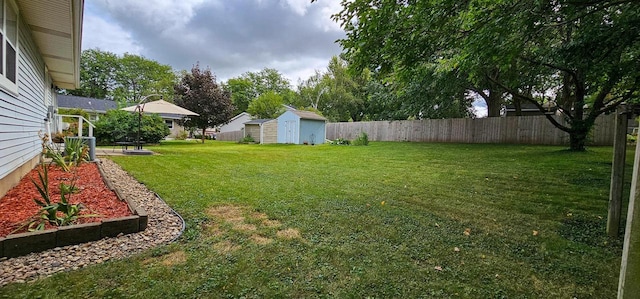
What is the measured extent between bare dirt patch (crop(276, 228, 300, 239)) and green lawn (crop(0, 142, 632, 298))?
2 cm

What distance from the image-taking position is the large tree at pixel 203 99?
19.3 m

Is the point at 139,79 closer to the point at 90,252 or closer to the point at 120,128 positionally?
the point at 120,128

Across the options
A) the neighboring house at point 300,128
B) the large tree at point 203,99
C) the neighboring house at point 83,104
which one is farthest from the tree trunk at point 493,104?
the neighboring house at point 83,104

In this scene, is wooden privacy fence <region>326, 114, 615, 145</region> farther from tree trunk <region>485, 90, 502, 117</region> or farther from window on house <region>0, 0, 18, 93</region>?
window on house <region>0, 0, 18, 93</region>

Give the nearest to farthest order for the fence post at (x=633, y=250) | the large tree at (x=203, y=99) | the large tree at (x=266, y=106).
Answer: the fence post at (x=633, y=250) → the large tree at (x=203, y=99) → the large tree at (x=266, y=106)

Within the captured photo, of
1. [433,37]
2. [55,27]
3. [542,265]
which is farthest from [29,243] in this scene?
[433,37]

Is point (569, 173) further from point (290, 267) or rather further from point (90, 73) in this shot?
point (90, 73)

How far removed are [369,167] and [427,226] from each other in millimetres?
4597

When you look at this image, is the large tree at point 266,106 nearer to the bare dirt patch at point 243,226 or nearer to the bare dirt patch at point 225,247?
the bare dirt patch at point 243,226

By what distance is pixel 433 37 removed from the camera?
443 centimetres

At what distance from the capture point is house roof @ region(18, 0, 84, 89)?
4340mm

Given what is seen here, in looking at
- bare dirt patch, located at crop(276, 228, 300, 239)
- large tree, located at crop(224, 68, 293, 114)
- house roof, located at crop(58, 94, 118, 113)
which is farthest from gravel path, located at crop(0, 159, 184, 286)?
large tree, located at crop(224, 68, 293, 114)

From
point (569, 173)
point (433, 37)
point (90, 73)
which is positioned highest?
point (90, 73)

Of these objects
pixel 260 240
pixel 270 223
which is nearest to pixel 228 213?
pixel 270 223
